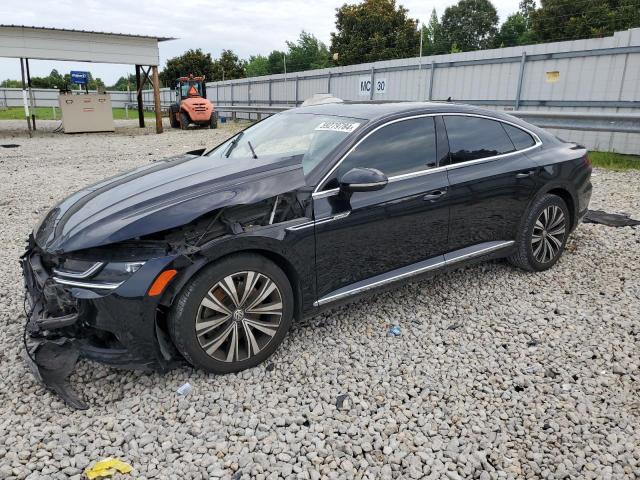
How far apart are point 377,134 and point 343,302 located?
1229mm

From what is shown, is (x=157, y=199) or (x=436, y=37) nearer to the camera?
(x=157, y=199)

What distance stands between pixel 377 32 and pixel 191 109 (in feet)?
102

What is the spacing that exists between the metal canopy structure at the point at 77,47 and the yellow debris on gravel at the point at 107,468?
19347 millimetres

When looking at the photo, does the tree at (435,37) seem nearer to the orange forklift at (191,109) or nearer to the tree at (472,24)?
the tree at (472,24)

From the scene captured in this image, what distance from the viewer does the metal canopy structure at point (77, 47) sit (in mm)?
18125

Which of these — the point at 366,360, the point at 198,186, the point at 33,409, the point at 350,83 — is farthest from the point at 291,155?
the point at 350,83

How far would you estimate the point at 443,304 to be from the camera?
410 centimetres

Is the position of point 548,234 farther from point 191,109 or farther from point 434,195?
point 191,109

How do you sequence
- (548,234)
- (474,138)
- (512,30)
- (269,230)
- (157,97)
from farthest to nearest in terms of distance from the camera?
(512,30), (157,97), (548,234), (474,138), (269,230)

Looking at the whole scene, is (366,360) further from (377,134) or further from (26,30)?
(26,30)

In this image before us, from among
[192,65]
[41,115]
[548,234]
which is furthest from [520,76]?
[192,65]

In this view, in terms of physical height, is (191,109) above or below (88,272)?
above

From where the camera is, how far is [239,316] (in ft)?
9.87

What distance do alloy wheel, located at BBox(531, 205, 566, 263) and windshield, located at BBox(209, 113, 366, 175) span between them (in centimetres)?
199
